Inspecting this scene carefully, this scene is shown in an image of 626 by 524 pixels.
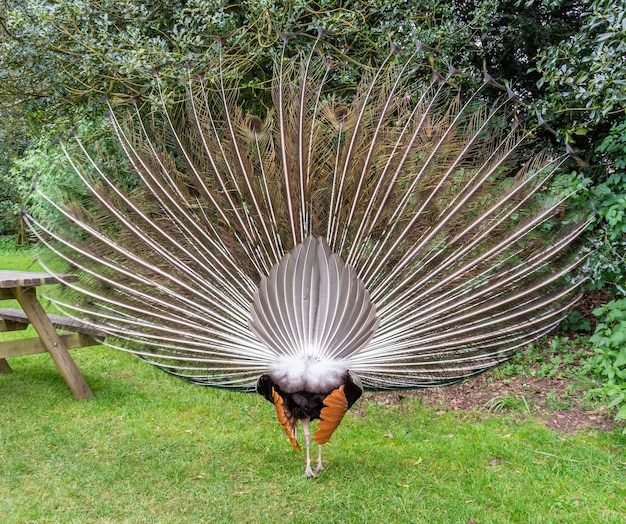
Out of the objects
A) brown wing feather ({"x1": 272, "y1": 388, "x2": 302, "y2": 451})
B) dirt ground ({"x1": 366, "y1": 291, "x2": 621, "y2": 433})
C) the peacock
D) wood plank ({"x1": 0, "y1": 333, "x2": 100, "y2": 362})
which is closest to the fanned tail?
the peacock

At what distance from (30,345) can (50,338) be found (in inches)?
8.8

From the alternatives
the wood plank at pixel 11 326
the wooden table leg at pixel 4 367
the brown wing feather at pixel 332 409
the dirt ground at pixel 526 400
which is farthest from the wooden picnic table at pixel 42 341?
the brown wing feather at pixel 332 409

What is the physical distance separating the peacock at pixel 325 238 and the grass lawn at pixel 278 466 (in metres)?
0.66

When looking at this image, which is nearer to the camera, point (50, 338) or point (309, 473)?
point (309, 473)

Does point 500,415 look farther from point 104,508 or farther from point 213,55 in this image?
point 213,55

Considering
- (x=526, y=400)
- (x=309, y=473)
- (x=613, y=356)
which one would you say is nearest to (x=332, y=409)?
(x=309, y=473)

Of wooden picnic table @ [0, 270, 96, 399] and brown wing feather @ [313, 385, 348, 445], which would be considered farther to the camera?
wooden picnic table @ [0, 270, 96, 399]

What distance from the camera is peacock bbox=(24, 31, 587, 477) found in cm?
334

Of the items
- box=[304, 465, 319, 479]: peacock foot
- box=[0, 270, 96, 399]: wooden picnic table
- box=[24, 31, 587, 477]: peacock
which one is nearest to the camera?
box=[24, 31, 587, 477]: peacock

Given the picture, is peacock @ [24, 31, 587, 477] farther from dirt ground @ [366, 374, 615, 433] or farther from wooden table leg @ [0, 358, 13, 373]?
wooden table leg @ [0, 358, 13, 373]

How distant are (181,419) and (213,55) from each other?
331 cm

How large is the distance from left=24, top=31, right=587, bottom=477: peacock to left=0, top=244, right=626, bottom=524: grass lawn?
0.66 metres

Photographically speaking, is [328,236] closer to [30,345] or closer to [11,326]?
[30,345]

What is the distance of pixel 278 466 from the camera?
4.00m
